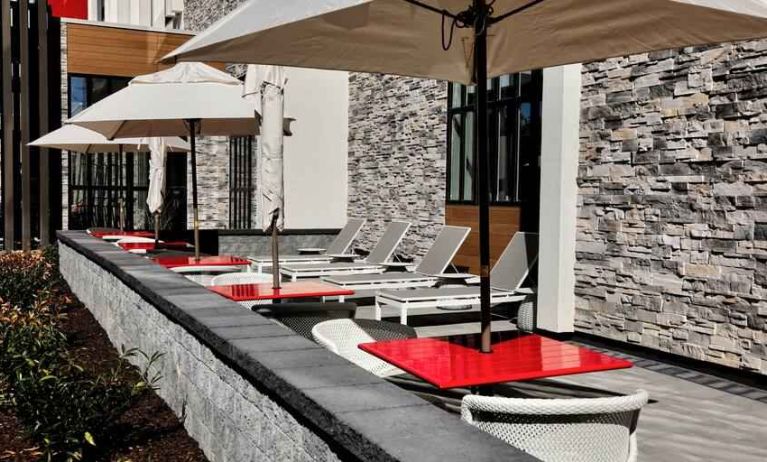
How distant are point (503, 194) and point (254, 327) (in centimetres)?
626

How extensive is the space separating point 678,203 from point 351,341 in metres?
3.37

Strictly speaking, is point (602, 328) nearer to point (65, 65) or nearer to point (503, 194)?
point (503, 194)

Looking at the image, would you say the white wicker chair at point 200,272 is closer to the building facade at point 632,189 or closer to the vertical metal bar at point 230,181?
the building facade at point 632,189

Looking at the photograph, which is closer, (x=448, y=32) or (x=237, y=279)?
(x=448, y=32)

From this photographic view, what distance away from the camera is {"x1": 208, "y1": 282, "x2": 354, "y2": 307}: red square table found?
5941mm

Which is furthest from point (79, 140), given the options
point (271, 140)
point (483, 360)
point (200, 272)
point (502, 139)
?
point (483, 360)

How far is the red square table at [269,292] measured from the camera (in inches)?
234

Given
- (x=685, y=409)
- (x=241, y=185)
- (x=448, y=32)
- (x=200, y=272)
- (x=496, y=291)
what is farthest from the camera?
(x=241, y=185)

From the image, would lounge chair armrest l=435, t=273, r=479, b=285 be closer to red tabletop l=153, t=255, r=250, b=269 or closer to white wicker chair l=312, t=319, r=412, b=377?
red tabletop l=153, t=255, r=250, b=269

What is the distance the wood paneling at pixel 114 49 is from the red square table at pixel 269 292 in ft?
41.4

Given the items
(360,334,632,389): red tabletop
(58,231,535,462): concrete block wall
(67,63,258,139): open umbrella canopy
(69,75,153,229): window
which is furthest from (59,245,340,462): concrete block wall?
(69,75,153,229): window

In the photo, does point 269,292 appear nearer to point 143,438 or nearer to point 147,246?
point 143,438

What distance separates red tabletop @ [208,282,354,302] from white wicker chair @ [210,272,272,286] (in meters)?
0.27

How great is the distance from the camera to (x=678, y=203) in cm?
645
